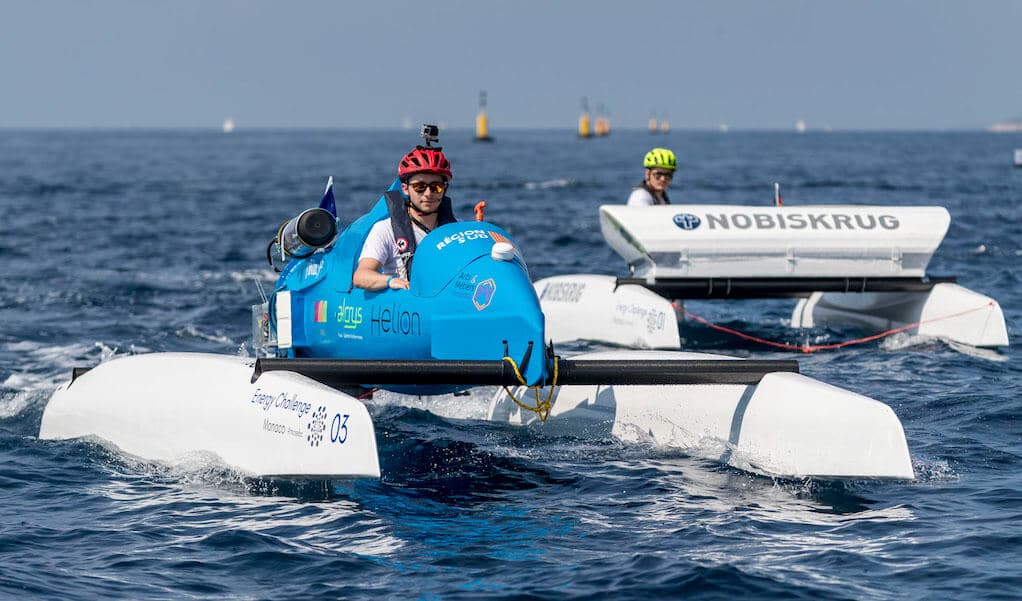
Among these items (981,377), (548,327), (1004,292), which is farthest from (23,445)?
(1004,292)

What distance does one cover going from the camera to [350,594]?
5703 mm

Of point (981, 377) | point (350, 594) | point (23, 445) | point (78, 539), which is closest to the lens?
point (350, 594)

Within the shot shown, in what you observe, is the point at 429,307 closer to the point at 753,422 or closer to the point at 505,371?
the point at 505,371

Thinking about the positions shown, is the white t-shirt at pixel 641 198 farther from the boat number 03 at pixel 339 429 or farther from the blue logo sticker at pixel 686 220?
the boat number 03 at pixel 339 429

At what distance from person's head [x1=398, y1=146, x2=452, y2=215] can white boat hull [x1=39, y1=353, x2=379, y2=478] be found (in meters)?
1.49

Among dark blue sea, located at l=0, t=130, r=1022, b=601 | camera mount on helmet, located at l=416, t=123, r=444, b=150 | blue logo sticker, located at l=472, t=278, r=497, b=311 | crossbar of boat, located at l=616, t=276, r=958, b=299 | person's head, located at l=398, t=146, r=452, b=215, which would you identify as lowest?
dark blue sea, located at l=0, t=130, r=1022, b=601

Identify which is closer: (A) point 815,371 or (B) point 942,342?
(A) point 815,371

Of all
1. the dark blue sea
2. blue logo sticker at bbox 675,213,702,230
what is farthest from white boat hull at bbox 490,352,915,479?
blue logo sticker at bbox 675,213,702,230

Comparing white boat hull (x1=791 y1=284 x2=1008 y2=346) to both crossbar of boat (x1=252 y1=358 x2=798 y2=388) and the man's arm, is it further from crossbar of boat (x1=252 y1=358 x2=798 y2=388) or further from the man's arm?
the man's arm

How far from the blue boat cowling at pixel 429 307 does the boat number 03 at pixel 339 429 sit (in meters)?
0.50

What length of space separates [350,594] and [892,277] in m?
8.19

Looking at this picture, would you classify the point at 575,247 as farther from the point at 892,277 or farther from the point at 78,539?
the point at 78,539

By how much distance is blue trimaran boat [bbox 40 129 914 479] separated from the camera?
7.12 m

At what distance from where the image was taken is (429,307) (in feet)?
25.3
